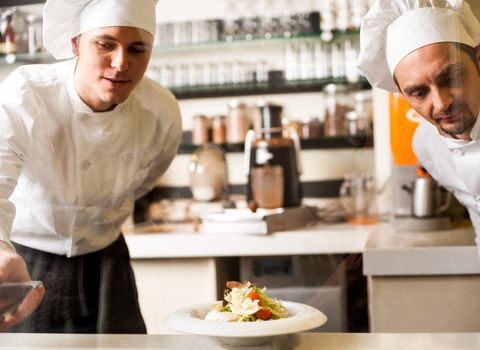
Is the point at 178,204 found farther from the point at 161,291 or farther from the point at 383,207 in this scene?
the point at 383,207

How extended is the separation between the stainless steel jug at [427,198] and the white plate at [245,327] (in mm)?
379

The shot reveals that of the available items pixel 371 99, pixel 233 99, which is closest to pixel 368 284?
pixel 233 99

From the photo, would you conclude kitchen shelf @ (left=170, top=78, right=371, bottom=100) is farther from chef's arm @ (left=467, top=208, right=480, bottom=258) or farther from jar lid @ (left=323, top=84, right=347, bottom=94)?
chef's arm @ (left=467, top=208, right=480, bottom=258)

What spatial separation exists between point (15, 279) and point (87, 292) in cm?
18

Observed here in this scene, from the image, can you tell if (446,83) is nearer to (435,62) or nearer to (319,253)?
(435,62)

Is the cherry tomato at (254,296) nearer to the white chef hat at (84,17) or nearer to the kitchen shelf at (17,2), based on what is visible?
the white chef hat at (84,17)

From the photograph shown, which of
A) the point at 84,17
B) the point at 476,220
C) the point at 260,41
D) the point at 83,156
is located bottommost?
the point at 476,220

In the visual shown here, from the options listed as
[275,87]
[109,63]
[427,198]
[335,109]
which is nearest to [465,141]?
[427,198]

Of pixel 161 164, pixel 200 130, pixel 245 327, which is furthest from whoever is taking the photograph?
pixel 200 130

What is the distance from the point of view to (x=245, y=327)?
32.8 inches

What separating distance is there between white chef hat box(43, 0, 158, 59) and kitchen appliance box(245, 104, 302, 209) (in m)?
0.57

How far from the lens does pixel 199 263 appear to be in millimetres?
1199

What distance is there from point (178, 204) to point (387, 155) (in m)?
0.59

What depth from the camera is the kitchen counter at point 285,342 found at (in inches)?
34.2
